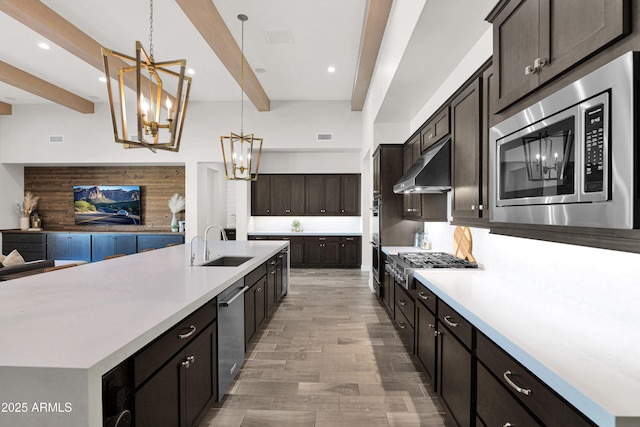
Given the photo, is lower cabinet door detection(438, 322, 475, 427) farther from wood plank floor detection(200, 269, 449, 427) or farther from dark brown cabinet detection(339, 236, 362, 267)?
dark brown cabinet detection(339, 236, 362, 267)

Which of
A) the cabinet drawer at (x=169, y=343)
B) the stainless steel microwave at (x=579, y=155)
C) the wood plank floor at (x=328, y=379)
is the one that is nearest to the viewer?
the stainless steel microwave at (x=579, y=155)

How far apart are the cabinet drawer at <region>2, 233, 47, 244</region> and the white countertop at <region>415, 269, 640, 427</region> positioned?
9.58 meters

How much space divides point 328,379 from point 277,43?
4499mm

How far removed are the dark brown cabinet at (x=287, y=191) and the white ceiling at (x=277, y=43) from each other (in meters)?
2.37

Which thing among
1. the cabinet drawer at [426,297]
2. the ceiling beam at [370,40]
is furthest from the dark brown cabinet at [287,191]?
the cabinet drawer at [426,297]

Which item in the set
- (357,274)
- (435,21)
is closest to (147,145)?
(435,21)

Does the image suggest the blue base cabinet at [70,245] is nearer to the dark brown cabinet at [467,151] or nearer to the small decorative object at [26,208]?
the small decorative object at [26,208]

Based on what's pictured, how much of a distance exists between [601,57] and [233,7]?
13.1ft

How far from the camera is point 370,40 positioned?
165 inches

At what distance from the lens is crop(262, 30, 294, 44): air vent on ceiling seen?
14.5 feet

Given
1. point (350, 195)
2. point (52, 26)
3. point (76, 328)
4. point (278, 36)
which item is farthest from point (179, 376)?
point (350, 195)

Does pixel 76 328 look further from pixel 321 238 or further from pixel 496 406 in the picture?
pixel 321 238

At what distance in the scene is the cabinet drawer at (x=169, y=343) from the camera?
1295 millimetres

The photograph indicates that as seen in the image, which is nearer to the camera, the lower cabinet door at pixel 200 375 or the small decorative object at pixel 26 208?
the lower cabinet door at pixel 200 375
